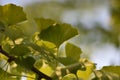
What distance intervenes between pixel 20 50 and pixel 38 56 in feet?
0.11

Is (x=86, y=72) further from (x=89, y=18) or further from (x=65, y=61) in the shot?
(x=89, y=18)

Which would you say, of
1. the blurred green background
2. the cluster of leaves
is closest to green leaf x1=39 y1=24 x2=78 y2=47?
the cluster of leaves

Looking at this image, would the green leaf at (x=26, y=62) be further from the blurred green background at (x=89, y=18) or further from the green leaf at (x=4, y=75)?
the blurred green background at (x=89, y=18)

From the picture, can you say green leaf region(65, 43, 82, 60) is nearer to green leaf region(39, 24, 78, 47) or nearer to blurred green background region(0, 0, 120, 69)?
green leaf region(39, 24, 78, 47)

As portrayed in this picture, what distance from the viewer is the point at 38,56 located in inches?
21.3

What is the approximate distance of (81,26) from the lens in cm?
336

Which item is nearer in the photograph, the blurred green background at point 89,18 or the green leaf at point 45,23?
the green leaf at point 45,23

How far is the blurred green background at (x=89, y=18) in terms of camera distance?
2.75 metres

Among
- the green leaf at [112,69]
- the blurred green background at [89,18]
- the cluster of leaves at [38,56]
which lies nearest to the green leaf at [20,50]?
the cluster of leaves at [38,56]

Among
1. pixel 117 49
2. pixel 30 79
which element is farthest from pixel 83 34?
pixel 30 79

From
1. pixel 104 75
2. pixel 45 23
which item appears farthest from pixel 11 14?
pixel 104 75

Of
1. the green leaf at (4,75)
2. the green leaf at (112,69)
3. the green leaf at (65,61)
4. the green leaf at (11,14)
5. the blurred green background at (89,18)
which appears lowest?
the blurred green background at (89,18)

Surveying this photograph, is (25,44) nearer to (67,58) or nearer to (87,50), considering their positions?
(67,58)

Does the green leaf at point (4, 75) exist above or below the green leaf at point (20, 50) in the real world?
below
